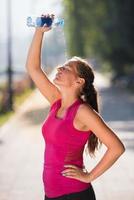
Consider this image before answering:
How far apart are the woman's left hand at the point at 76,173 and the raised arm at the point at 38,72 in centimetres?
64

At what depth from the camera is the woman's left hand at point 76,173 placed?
448cm

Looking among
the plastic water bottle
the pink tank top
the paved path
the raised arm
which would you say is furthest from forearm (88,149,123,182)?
the paved path

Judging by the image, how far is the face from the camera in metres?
4.56

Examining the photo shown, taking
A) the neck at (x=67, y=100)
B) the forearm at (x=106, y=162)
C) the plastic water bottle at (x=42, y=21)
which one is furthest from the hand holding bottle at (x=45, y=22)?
the forearm at (x=106, y=162)

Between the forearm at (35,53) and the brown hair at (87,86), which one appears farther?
the forearm at (35,53)

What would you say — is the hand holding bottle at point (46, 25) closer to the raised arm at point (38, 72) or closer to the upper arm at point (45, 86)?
the raised arm at point (38, 72)

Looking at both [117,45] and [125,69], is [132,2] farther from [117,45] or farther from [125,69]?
[125,69]

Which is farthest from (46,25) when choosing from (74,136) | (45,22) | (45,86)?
(74,136)

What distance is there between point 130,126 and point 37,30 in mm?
17571

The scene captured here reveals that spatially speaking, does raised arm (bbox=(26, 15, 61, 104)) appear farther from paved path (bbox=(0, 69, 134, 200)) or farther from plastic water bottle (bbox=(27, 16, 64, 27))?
paved path (bbox=(0, 69, 134, 200))

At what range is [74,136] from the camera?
448cm

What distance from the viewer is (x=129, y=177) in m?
12.4

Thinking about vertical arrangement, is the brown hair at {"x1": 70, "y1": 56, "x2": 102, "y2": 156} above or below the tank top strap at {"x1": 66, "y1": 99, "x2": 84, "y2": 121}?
above

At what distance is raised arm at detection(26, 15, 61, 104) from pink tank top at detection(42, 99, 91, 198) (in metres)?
0.44
